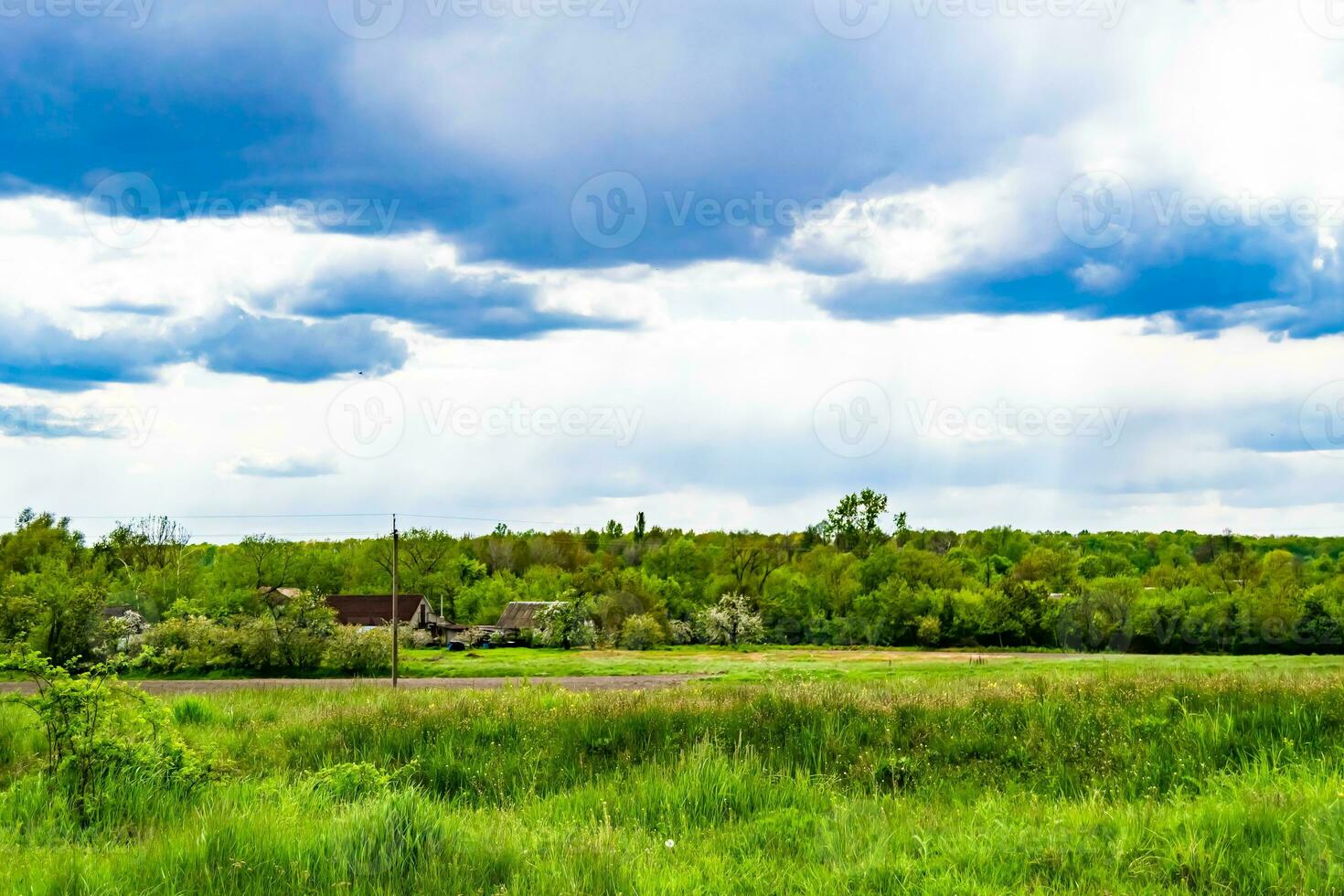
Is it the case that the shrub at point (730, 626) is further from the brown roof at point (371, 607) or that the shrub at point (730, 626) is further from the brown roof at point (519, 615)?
the brown roof at point (371, 607)

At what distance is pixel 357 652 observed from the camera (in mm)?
57812

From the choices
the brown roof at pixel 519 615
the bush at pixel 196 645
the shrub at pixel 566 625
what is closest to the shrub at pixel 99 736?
the bush at pixel 196 645

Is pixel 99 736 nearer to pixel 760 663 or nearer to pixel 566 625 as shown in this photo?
pixel 760 663

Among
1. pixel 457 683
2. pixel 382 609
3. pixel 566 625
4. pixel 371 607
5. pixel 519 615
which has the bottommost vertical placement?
pixel 566 625

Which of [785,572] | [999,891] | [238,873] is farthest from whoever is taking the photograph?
[785,572]

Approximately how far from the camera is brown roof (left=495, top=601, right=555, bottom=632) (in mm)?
98806

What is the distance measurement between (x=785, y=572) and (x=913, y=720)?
330 feet

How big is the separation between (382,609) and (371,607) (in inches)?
46.3

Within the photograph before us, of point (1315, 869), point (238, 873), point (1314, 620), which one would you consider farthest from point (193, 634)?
point (1314, 620)

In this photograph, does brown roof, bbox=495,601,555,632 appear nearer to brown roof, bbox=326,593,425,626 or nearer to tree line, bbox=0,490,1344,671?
tree line, bbox=0,490,1344,671

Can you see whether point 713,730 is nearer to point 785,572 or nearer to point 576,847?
point 576,847

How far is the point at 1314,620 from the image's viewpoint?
88875 mm

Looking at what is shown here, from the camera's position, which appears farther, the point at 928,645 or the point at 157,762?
the point at 928,645

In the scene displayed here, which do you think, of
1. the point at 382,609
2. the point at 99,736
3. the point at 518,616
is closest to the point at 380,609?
the point at 382,609
